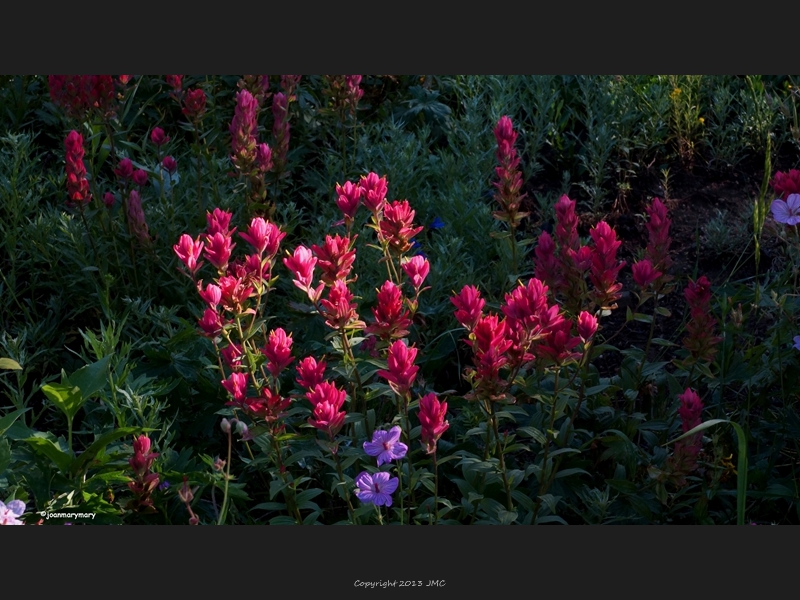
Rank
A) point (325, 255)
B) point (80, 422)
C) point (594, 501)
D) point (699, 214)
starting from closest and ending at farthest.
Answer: point (325, 255) → point (594, 501) → point (80, 422) → point (699, 214)

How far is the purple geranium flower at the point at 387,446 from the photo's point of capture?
2072mm

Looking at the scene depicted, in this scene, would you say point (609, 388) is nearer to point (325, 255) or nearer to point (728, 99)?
point (325, 255)

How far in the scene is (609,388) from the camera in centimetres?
238

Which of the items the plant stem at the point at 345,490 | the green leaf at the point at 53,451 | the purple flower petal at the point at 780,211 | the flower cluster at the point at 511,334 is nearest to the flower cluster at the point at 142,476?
the green leaf at the point at 53,451

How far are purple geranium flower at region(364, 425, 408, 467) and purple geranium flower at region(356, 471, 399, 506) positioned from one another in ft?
0.11

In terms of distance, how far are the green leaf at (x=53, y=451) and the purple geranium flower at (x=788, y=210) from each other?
164cm

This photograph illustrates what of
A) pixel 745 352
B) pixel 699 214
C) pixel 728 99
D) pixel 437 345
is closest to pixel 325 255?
pixel 437 345

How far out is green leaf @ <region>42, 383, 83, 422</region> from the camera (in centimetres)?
223

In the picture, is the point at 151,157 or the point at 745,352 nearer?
the point at 745,352

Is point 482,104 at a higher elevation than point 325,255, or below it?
higher

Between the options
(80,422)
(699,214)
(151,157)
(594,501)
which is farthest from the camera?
(151,157)

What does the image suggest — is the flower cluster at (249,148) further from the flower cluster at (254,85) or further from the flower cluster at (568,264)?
the flower cluster at (568,264)

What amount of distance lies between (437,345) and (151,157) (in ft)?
4.68

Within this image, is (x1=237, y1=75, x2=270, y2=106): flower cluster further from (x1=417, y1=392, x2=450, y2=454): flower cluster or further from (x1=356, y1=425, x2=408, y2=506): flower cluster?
(x1=417, y1=392, x2=450, y2=454): flower cluster
